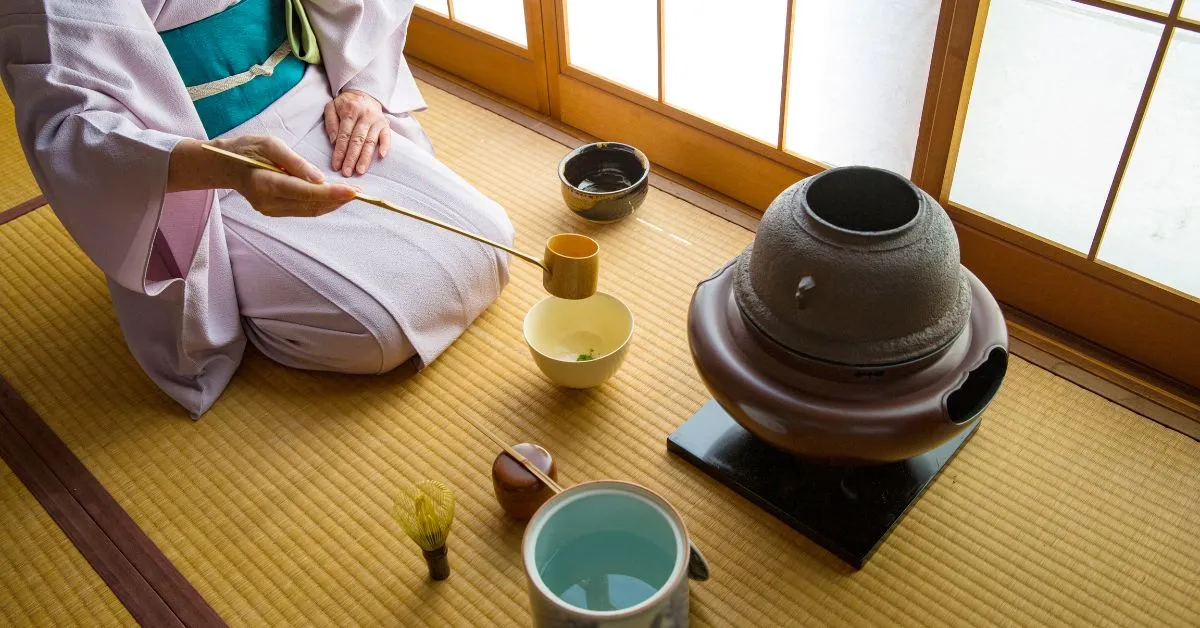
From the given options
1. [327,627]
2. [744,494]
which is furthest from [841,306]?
[327,627]

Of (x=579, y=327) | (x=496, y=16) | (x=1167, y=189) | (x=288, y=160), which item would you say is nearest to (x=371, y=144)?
(x=288, y=160)

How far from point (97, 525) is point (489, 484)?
853mm

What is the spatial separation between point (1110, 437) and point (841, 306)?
92 centimetres

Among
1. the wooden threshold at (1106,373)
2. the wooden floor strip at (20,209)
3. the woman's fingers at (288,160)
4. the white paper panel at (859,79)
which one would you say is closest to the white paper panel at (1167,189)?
the wooden threshold at (1106,373)

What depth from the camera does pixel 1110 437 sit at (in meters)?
2.16

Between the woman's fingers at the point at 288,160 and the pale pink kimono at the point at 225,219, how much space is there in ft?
0.72

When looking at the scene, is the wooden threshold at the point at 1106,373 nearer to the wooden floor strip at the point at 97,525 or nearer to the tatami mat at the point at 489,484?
the tatami mat at the point at 489,484

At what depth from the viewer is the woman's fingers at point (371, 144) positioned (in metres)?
2.50

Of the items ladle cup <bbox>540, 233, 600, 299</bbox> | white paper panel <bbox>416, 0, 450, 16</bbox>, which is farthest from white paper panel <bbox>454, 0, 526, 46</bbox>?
ladle cup <bbox>540, 233, 600, 299</bbox>

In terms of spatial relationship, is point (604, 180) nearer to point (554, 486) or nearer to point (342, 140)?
point (342, 140)

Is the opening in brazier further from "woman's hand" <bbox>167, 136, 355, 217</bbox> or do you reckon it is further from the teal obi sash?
the teal obi sash

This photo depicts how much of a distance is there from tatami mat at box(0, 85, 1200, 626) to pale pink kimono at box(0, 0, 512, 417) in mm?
137

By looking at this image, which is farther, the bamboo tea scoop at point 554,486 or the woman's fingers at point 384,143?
the woman's fingers at point 384,143

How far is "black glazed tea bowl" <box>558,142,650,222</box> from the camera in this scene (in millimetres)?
2809
